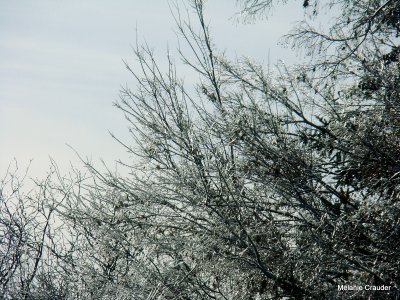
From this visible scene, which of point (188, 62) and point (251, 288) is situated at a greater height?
point (188, 62)

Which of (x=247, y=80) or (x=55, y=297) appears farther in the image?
(x=55, y=297)

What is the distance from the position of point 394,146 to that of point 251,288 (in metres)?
2.23

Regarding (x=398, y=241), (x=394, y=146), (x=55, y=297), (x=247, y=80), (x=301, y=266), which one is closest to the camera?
(x=398, y=241)

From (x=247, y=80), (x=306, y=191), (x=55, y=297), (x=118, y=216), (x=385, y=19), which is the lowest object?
(x=55, y=297)

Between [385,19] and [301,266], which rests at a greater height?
[385,19]

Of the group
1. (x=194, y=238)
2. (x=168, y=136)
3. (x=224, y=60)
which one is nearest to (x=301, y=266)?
(x=194, y=238)

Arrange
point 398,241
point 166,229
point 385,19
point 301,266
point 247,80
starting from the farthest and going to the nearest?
point 247,80, point 385,19, point 166,229, point 301,266, point 398,241

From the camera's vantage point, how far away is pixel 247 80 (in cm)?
588

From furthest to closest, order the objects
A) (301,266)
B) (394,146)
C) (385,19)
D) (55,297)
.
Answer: (55,297)
(385,19)
(394,146)
(301,266)

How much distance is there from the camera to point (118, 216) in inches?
176

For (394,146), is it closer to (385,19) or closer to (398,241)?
(398,241)

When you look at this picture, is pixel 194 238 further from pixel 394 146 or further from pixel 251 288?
pixel 394 146

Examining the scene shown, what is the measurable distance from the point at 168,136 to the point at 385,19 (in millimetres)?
3426

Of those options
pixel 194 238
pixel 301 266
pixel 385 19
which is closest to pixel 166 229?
pixel 194 238
